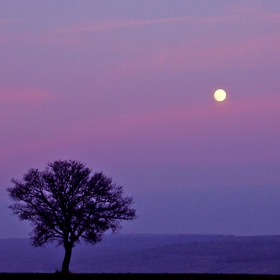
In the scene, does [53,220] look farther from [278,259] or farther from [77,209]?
A: [278,259]

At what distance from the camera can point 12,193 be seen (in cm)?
5225
